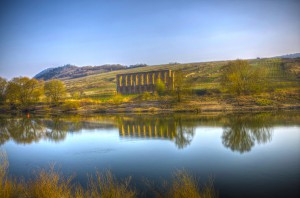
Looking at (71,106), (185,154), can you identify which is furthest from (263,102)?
(71,106)

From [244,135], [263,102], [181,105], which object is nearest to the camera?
[244,135]

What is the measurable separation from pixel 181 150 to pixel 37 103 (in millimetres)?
63027

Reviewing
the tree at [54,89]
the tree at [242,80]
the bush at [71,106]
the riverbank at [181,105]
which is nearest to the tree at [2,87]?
the riverbank at [181,105]

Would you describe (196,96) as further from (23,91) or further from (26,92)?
(23,91)

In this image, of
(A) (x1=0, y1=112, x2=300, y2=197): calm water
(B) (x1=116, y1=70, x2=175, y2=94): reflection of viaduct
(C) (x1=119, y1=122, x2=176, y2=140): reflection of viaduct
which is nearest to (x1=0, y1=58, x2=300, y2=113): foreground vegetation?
(A) (x1=0, y1=112, x2=300, y2=197): calm water

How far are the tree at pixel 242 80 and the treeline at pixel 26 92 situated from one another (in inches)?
1656

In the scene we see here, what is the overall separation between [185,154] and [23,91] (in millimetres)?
65221

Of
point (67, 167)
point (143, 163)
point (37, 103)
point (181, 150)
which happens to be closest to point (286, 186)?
point (143, 163)

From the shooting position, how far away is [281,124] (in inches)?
1122

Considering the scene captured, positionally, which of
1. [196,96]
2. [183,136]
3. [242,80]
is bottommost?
[183,136]

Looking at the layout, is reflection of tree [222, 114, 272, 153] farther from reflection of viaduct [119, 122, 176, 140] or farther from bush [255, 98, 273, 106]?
bush [255, 98, 273, 106]

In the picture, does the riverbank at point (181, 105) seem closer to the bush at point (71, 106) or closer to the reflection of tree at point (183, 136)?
the bush at point (71, 106)

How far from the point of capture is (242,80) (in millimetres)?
51031

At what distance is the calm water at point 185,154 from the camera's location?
41.4ft
